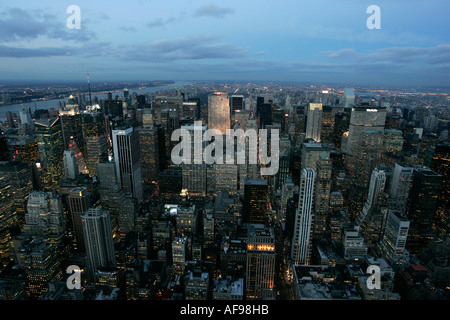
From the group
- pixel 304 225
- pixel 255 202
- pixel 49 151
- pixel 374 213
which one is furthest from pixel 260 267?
pixel 49 151

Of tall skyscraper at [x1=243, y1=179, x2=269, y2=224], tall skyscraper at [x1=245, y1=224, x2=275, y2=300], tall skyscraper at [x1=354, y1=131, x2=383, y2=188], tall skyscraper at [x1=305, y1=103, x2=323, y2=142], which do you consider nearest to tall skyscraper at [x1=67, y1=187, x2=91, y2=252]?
tall skyscraper at [x1=243, y1=179, x2=269, y2=224]

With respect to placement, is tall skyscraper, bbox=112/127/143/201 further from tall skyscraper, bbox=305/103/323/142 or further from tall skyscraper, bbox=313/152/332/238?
tall skyscraper, bbox=305/103/323/142

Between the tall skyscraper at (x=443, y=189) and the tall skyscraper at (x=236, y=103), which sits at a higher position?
the tall skyscraper at (x=236, y=103)

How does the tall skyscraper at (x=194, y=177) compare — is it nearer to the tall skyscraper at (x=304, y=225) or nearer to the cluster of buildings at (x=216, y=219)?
the cluster of buildings at (x=216, y=219)

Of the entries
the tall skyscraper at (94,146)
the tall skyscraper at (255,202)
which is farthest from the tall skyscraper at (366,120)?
the tall skyscraper at (94,146)

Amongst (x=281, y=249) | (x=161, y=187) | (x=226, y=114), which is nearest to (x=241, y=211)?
(x=281, y=249)

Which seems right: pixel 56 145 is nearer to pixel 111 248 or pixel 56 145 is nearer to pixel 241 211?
pixel 111 248
